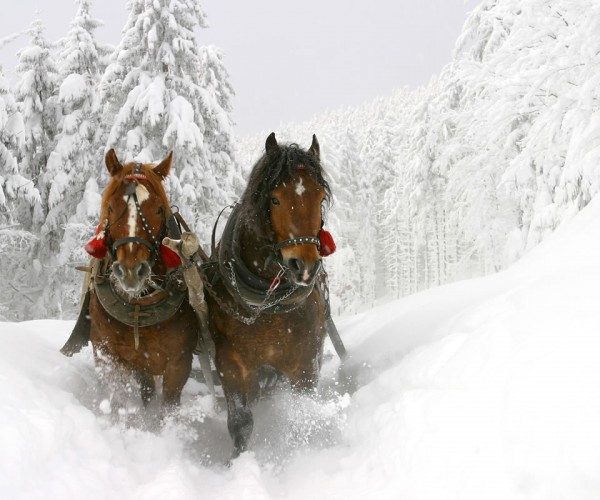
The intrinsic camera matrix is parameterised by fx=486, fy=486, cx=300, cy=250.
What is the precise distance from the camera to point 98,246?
3.45m

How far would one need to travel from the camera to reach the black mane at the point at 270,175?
3574mm

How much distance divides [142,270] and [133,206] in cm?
50

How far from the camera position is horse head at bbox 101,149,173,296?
3277 millimetres

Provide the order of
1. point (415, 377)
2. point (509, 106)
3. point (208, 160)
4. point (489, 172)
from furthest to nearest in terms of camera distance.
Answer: point (489, 172), point (208, 160), point (509, 106), point (415, 377)

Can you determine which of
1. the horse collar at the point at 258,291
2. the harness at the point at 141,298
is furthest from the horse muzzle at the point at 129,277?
the horse collar at the point at 258,291

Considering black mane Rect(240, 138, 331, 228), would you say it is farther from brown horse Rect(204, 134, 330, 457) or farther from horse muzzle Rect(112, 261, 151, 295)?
horse muzzle Rect(112, 261, 151, 295)

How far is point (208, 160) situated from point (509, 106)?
8180mm

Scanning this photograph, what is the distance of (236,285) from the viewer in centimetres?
380

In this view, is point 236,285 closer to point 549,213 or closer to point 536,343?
point 536,343

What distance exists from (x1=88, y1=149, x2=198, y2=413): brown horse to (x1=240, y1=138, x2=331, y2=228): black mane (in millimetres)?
719

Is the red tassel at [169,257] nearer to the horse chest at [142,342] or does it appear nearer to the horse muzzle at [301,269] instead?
the horse chest at [142,342]

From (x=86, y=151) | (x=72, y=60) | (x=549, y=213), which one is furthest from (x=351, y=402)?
(x=72, y=60)

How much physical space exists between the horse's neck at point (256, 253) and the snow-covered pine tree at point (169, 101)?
30.2ft

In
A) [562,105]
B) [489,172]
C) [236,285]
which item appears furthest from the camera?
[489,172]
